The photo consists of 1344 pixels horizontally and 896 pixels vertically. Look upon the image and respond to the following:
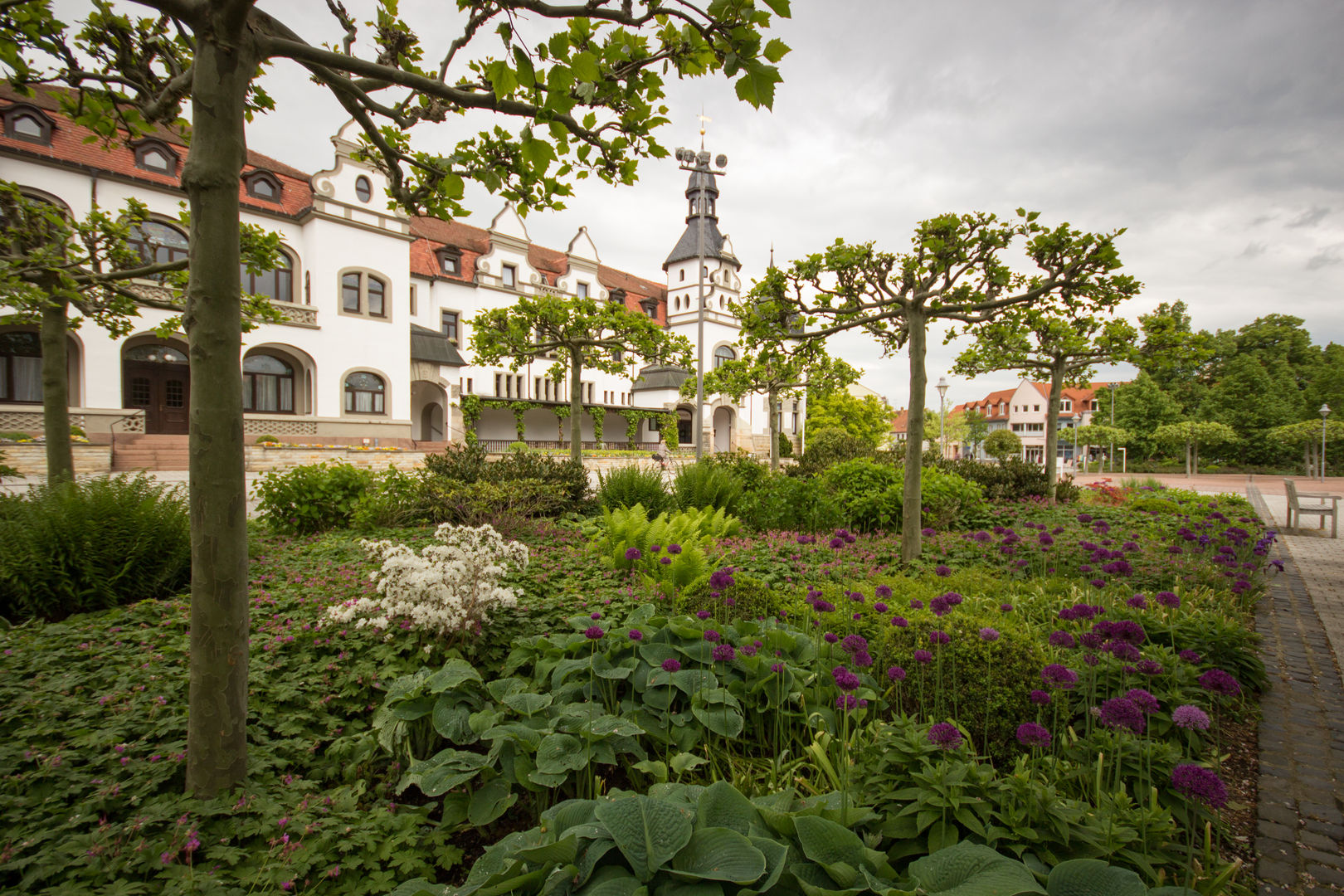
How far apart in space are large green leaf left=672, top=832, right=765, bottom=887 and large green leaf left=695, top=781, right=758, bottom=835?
0.12 meters

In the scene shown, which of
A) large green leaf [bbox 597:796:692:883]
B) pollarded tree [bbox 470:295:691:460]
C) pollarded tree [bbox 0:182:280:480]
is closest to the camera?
large green leaf [bbox 597:796:692:883]

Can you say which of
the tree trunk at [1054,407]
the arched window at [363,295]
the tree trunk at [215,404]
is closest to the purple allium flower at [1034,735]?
the tree trunk at [215,404]

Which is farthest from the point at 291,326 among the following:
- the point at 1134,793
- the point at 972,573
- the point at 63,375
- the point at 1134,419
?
the point at 1134,419

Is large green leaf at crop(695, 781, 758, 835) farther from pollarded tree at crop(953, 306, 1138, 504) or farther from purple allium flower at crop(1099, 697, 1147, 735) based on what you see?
pollarded tree at crop(953, 306, 1138, 504)

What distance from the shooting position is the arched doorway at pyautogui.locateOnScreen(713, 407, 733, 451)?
4497cm

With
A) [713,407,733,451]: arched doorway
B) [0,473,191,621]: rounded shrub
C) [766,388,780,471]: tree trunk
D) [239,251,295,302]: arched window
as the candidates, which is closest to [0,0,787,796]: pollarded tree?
[0,473,191,621]: rounded shrub

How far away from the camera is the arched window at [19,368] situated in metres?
18.9

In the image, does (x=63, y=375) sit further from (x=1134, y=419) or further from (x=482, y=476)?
(x=1134, y=419)

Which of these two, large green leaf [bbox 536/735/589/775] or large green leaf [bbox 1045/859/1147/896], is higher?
large green leaf [bbox 1045/859/1147/896]

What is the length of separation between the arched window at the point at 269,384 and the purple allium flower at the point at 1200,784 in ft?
92.2

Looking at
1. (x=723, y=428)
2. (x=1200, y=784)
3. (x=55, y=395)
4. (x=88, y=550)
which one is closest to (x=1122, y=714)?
(x=1200, y=784)

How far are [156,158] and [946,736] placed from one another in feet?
102

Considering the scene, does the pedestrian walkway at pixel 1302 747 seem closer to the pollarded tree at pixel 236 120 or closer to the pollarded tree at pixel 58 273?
the pollarded tree at pixel 236 120

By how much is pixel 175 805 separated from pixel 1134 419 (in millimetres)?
53118
